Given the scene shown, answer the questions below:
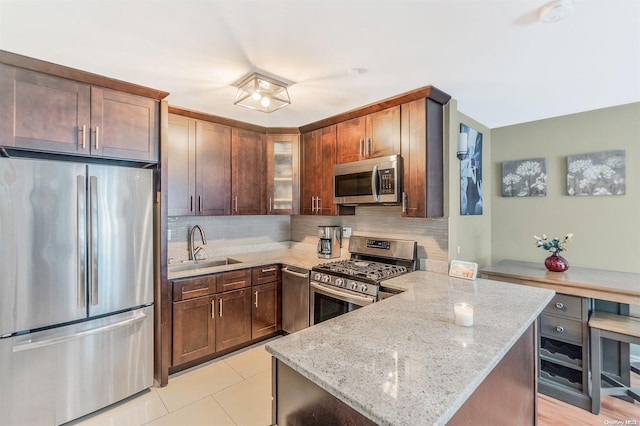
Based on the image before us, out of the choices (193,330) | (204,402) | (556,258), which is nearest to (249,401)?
(204,402)

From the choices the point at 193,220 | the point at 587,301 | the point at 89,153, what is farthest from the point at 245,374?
the point at 587,301

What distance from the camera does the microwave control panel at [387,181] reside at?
262 cm

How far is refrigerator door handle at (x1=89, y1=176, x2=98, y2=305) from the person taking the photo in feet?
6.93

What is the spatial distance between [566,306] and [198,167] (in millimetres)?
3589

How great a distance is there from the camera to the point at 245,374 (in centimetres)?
271

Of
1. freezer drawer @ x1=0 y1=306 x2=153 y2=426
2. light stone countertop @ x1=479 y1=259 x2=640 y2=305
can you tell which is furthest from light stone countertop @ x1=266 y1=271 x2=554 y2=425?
freezer drawer @ x1=0 y1=306 x2=153 y2=426

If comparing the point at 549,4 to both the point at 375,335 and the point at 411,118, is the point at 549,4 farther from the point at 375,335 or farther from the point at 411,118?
the point at 375,335

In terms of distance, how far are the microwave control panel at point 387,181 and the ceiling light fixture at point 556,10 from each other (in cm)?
138

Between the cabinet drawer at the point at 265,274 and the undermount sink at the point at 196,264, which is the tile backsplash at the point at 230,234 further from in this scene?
the cabinet drawer at the point at 265,274

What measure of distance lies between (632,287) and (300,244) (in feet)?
10.8

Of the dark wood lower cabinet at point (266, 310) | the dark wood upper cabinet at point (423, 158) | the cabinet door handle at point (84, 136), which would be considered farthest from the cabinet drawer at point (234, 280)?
the dark wood upper cabinet at point (423, 158)

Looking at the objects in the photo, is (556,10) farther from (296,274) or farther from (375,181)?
(296,274)

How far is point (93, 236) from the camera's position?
6.98 ft

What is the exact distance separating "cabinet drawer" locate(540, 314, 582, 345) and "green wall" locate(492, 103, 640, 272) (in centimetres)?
89
